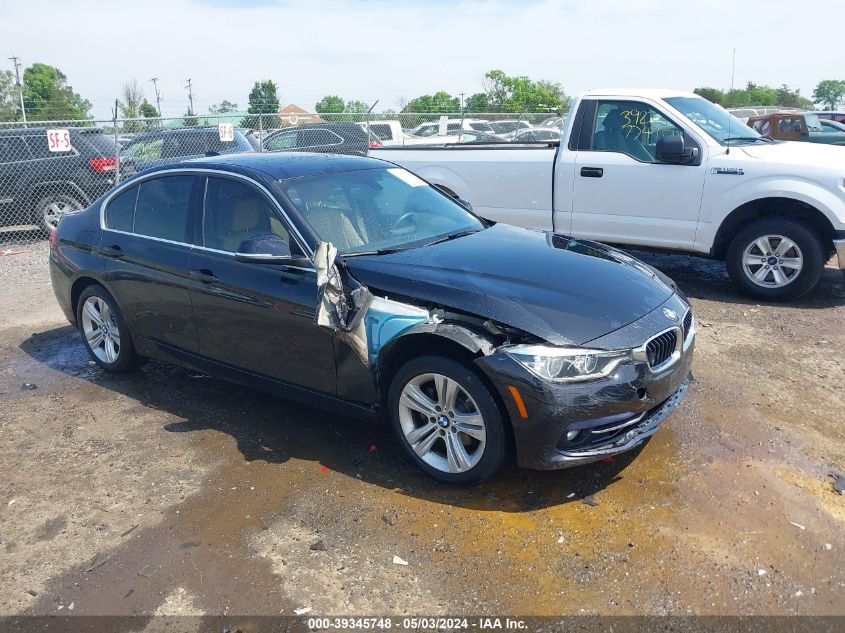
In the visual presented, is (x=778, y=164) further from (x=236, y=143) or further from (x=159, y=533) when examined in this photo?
(x=236, y=143)

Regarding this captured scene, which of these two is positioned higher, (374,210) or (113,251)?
(374,210)

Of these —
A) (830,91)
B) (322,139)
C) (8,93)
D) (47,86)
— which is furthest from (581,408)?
(830,91)

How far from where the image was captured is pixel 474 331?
3.66m

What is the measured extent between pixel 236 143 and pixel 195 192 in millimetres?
9207

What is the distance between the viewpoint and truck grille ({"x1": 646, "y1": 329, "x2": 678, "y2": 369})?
12.1ft

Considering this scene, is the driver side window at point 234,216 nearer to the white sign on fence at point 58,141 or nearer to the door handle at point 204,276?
the door handle at point 204,276

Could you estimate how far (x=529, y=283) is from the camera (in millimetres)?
3883

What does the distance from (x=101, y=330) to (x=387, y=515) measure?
3315 millimetres

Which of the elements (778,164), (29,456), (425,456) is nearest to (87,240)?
(29,456)

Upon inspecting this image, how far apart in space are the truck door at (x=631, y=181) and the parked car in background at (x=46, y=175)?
8275mm

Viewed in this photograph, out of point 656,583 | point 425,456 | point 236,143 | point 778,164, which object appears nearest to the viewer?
point 656,583

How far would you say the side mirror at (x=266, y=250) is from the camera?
4176 millimetres

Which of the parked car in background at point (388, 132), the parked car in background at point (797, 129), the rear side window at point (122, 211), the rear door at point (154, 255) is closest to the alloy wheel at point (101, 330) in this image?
the rear door at point (154, 255)

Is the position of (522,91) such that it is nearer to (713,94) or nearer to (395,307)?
(713,94)
